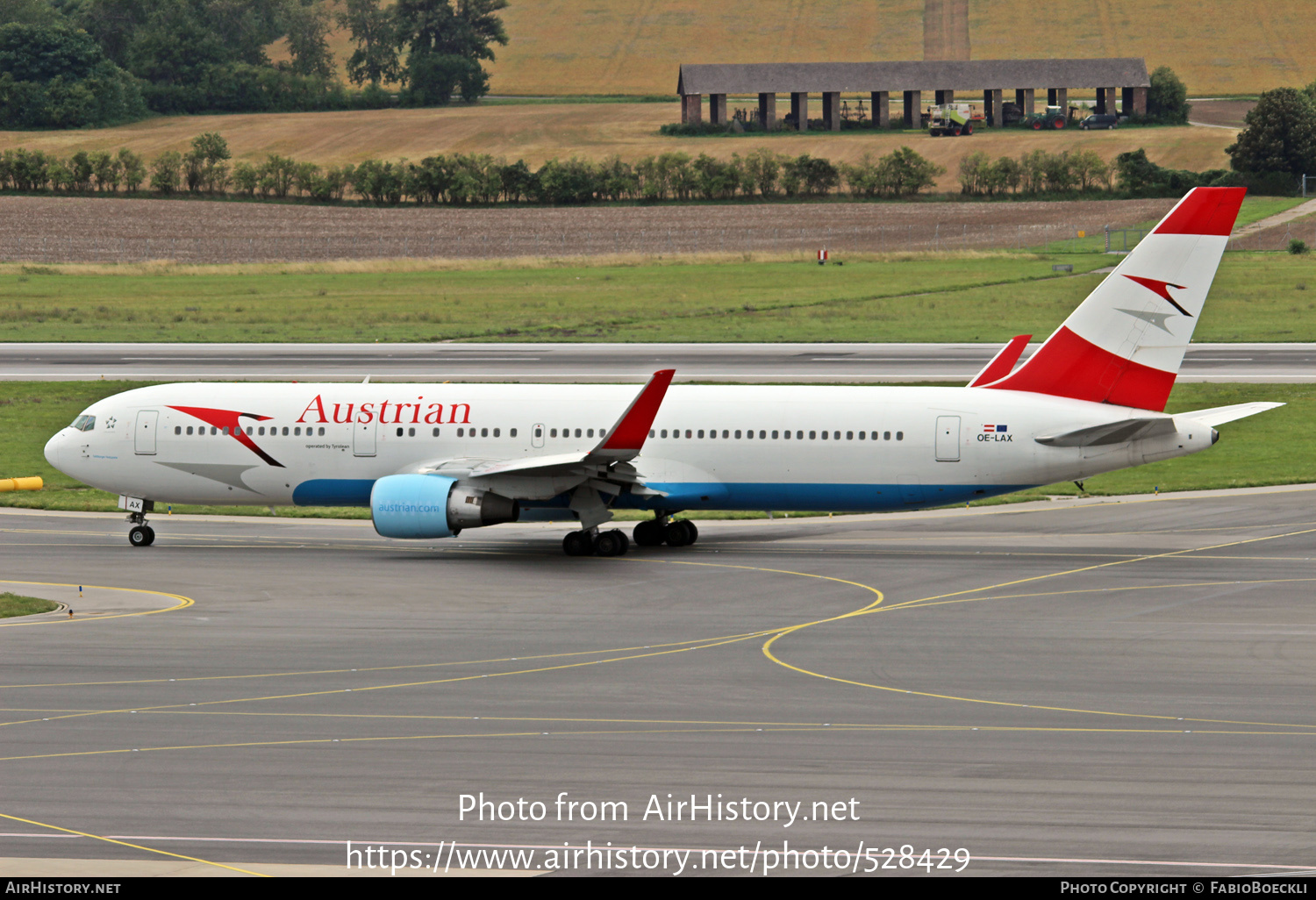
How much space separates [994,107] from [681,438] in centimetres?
16143

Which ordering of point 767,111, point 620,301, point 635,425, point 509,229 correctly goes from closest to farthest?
1. point 635,425
2. point 620,301
3. point 509,229
4. point 767,111

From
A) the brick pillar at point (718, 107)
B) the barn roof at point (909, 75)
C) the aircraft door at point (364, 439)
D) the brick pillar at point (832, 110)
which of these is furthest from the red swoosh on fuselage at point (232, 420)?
the brick pillar at point (832, 110)

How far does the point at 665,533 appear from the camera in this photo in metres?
38.6

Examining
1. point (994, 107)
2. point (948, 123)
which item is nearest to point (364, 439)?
point (948, 123)

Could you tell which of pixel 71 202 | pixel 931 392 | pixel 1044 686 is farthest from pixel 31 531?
pixel 71 202

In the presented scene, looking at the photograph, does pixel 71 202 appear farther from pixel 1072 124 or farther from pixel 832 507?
pixel 832 507

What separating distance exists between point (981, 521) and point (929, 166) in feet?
393

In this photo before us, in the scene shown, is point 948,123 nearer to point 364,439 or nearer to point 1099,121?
point 1099,121

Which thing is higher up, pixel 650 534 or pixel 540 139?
pixel 540 139

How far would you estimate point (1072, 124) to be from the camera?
7200 inches

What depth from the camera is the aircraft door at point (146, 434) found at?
39906 millimetres

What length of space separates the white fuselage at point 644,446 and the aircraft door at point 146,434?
7cm

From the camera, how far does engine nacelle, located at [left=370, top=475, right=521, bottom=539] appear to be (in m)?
35.8

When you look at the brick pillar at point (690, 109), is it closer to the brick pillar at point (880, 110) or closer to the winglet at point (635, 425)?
the brick pillar at point (880, 110)
